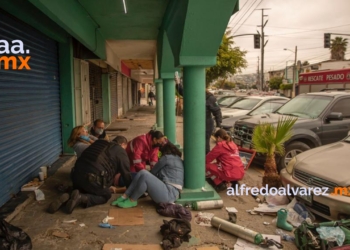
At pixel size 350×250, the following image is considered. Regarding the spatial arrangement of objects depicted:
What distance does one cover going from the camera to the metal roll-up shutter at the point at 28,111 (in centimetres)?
479

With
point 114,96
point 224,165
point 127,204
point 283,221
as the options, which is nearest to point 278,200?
point 283,221

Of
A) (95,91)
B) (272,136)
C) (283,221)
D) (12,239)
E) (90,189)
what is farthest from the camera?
(95,91)

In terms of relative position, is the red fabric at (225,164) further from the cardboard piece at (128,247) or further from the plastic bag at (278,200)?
the cardboard piece at (128,247)

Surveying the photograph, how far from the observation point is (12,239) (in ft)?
10.8

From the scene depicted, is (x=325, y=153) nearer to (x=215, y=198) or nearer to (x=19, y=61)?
(x=215, y=198)

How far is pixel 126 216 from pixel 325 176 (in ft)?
9.09

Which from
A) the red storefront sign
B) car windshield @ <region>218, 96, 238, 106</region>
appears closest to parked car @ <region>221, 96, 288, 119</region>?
car windshield @ <region>218, 96, 238, 106</region>

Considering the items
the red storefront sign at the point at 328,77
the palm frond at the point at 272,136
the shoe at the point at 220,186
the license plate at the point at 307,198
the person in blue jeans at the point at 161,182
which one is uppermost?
the red storefront sign at the point at 328,77

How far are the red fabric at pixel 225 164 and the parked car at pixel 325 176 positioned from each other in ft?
2.53

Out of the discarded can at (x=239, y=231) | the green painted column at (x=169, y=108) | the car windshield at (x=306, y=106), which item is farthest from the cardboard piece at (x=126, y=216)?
the car windshield at (x=306, y=106)

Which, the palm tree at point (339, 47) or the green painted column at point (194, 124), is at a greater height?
the palm tree at point (339, 47)

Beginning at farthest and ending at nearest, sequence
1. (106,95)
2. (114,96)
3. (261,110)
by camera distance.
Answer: (114,96)
(106,95)
(261,110)

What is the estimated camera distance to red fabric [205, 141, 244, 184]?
5508 mm

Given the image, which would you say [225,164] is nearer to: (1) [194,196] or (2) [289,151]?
(1) [194,196]
